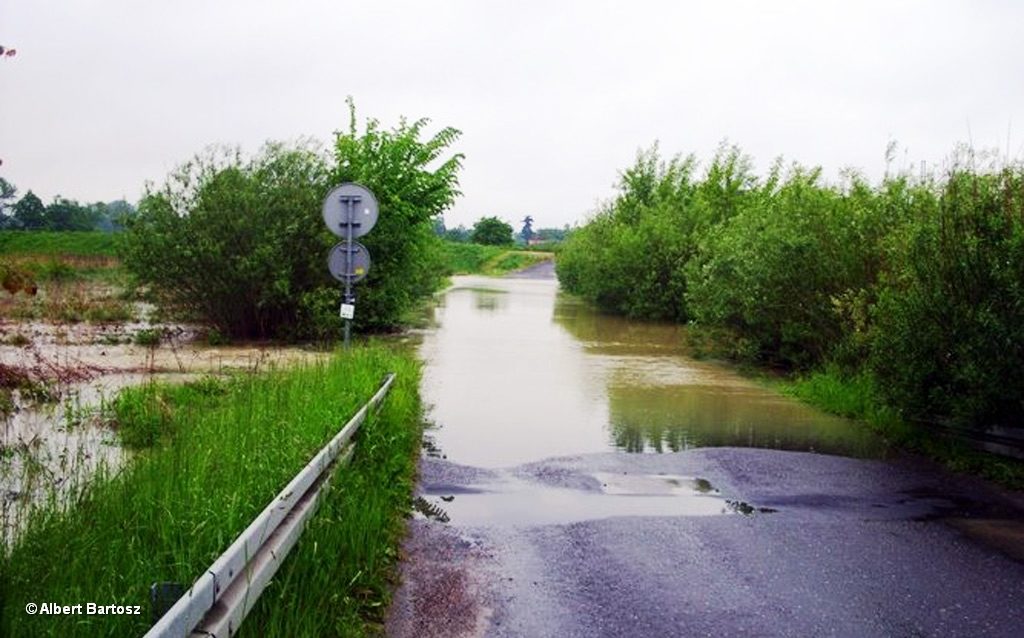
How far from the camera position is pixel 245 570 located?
4020 mm

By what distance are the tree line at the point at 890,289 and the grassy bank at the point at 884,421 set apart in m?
0.27

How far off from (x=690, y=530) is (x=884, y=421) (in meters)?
5.51

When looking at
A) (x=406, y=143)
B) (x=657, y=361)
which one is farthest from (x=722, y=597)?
(x=406, y=143)

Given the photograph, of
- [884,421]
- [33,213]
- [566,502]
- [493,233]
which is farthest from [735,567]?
[493,233]

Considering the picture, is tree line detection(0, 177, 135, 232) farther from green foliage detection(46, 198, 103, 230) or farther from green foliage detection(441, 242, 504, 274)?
green foliage detection(441, 242, 504, 274)

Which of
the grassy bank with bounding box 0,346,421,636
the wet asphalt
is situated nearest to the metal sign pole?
the grassy bank with bounding box 0,346,421,636

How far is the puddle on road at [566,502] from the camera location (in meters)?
7.00

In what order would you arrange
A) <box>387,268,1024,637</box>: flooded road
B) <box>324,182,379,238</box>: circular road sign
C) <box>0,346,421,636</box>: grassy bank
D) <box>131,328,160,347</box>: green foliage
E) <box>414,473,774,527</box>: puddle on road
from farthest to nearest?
<box>131,328,160,347</box>: green foliage < <box>324,182,379,238</box>: circular road sign < <box>414,473,774,527</box>: puddle on road < <box>387,268,1024,637</box>: flooded road < <box>0,346,421,636</box>: grassy bank

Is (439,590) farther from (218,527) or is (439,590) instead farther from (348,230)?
(348,230)

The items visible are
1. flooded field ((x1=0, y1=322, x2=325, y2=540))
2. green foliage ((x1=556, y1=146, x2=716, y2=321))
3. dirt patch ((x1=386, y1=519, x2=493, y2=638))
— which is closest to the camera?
dirt patch ((x1=386, y1=519, x2=493, y2=638))

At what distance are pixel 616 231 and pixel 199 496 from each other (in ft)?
124

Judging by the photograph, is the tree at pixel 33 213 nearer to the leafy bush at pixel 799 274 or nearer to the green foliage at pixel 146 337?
the green foliage at pixel 146 337

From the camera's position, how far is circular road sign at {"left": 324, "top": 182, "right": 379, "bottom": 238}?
12312 millimetres

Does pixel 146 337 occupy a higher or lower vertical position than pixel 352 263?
lower
